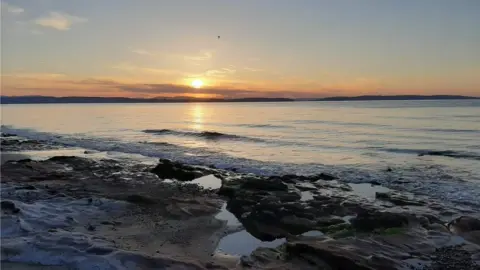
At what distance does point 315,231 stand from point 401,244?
1.90 metres

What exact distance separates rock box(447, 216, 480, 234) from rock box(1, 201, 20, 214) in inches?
397

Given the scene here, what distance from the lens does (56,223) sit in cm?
862

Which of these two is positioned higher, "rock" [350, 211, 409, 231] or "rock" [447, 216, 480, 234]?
"rock" [350, 211, 409, 231]

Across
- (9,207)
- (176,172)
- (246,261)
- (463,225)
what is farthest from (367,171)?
(9,207)

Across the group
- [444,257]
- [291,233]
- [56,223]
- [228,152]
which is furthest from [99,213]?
[228,152]

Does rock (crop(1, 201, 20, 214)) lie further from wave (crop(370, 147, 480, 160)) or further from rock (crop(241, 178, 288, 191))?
wave (crop(370, 147, 480, 160))

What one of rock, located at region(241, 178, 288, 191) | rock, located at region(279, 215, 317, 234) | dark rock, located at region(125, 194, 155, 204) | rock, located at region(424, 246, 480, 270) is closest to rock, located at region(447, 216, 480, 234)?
rock, located at region(424, 246, 480, 270)

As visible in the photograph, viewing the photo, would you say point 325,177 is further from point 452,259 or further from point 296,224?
point 452,259

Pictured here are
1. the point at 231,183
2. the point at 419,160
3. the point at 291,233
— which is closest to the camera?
the point at 291,233

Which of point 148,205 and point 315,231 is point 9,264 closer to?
Answer: point 148,205

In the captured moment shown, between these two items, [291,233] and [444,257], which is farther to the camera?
[291,233]

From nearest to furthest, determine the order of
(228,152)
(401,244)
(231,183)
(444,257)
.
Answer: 1. (444,257)
2. (401,244)
3. (231,183)
4. (228,152)

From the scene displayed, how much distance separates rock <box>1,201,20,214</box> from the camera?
29.4 feet

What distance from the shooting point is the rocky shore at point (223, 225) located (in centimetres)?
692
